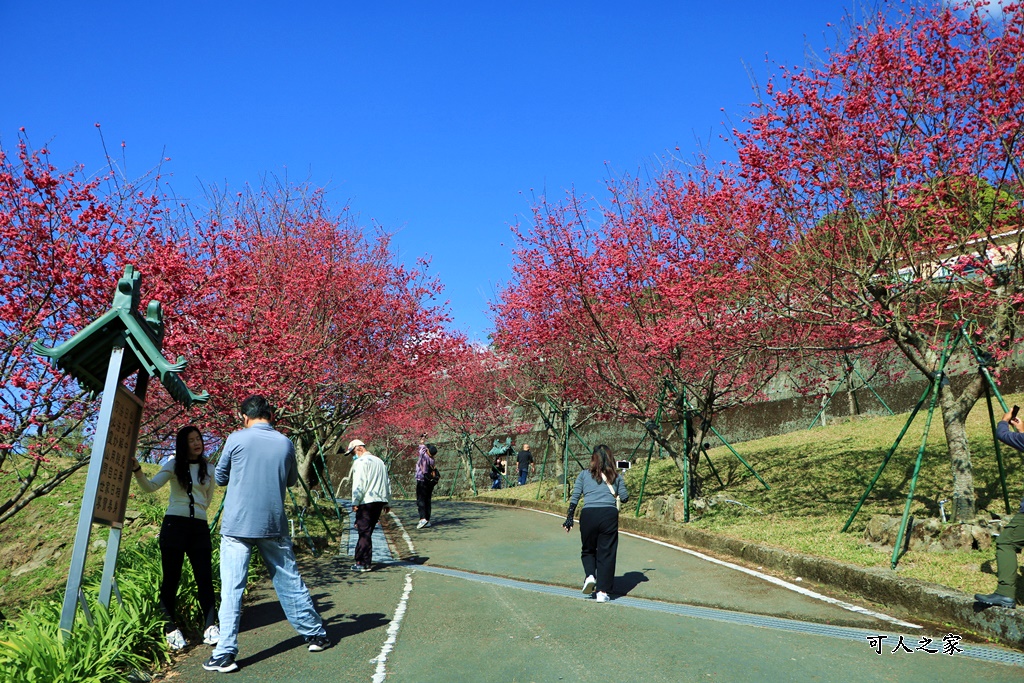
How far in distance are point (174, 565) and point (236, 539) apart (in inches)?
39.4

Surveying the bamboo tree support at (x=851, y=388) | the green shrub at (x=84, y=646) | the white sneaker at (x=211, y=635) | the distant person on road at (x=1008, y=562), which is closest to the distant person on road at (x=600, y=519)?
the distant person on road at (x=1008, y=562)

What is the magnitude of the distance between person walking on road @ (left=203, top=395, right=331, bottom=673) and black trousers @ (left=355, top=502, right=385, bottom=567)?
461 centimetres

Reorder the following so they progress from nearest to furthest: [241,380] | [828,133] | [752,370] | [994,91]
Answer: [994,91] < [828,133] < [241,380] < [752,370]

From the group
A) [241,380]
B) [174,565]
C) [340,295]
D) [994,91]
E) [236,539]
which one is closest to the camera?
[236,539]

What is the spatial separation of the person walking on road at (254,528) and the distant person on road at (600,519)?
328 centimetres

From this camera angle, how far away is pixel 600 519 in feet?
28.5

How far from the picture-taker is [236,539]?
602 centimetres

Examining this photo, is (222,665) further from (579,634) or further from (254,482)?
(579,634)

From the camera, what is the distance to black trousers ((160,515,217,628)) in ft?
21.7

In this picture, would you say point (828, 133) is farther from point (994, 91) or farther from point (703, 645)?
Answer: point (703, 645)

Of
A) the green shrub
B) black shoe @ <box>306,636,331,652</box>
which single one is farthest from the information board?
black shoe @ <box>306,636,331,652</box>

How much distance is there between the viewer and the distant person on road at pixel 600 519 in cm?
852

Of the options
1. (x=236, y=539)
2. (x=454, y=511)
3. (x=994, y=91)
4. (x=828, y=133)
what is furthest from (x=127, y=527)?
(x=994, y=91)

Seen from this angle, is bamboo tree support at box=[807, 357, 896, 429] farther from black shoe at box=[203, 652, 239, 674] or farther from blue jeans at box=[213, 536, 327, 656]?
black shoe at box=[203, 652, 239, 674]
